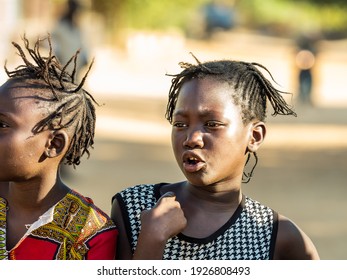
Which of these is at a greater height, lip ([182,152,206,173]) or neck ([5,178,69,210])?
lip ([182,152,206,173])

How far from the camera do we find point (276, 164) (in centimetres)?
1275

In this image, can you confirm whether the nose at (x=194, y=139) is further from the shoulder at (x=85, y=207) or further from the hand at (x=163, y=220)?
the shoulder at (x=85, y=207)

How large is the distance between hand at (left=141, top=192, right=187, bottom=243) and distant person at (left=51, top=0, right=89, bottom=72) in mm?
6867

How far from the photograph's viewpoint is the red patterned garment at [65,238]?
2.70 m

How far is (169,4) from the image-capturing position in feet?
157

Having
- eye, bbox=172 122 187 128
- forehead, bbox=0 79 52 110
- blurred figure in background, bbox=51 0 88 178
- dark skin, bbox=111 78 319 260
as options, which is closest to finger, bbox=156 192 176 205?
dark skin, bbox=111 78 319 260

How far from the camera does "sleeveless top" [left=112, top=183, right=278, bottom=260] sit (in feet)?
9.15

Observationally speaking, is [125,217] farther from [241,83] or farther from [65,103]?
[241,83]

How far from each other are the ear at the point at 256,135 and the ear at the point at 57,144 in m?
0.59

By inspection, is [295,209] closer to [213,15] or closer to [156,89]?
[156,89]

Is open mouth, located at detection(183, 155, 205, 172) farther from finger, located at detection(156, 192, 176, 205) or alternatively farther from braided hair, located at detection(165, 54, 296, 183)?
braided hair, located at detection(165, 54, 296, 183)

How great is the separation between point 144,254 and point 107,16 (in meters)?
40.8

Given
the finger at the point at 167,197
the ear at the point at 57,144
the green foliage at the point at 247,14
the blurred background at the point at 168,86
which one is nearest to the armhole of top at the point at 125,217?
the finger at the point at 167,197
